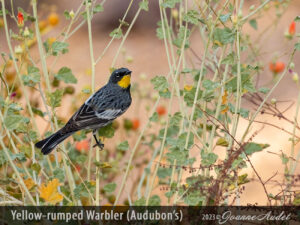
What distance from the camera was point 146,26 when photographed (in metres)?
8.77

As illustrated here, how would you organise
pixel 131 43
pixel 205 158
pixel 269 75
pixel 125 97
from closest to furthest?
pixel 205 158 < pixel 125 97 < pixel 269 75 < pixel 131 43

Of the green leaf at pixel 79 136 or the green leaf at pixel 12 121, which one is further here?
the green leaf at pixel 79 136

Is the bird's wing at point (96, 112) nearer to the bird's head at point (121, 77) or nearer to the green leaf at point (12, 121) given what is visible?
the bird's head at point (121, 77)

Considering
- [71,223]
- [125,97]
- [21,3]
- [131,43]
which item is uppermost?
[21,3]

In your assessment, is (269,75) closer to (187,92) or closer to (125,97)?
(125,97)

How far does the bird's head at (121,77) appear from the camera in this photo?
3.39 m

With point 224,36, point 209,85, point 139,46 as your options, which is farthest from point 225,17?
point 139,46

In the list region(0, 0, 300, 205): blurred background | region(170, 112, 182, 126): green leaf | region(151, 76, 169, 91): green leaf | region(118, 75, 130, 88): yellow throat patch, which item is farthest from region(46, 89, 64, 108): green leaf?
region(0, 0, 300, 205): blurred background

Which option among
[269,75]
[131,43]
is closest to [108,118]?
[269,75]

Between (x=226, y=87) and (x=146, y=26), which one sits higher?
(x=146, y=26)

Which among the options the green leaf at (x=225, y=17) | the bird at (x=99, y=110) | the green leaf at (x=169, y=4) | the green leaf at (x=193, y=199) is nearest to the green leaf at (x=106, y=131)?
the bird at (x=99, y=110)

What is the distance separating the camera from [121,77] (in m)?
3.48

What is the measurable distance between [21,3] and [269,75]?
3827 mm

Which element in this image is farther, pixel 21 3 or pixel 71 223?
pixel 21 3
